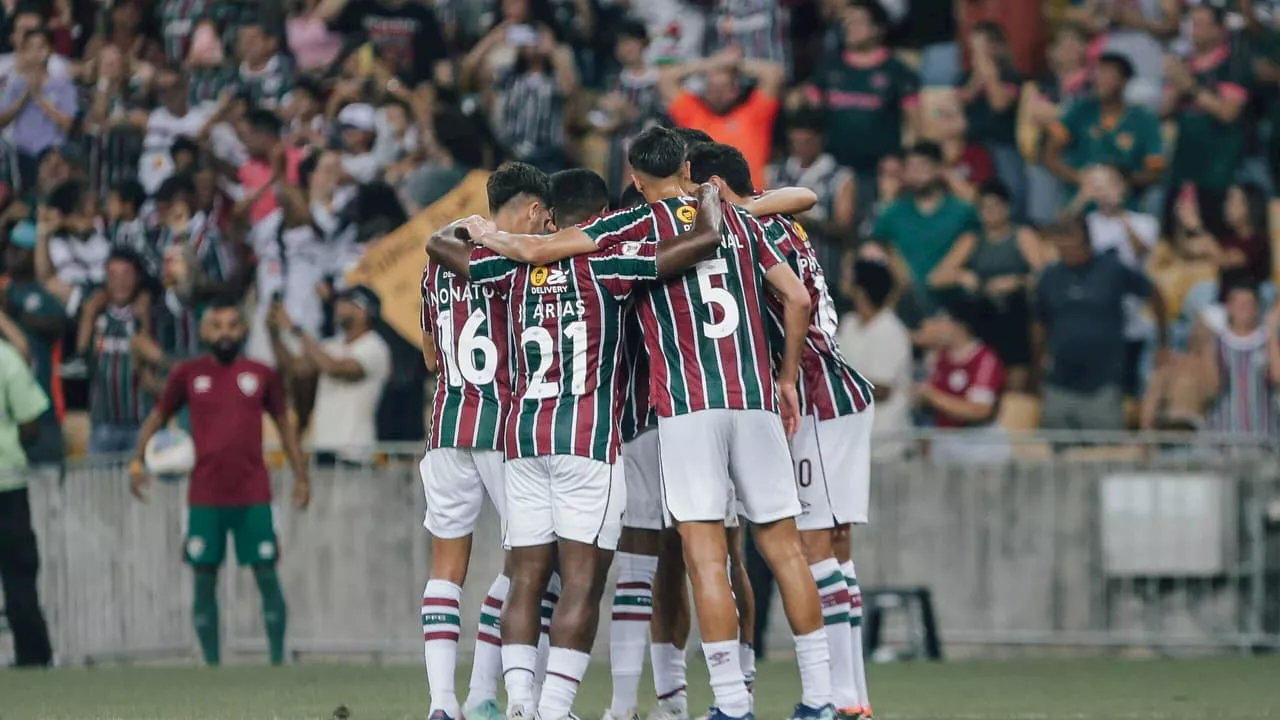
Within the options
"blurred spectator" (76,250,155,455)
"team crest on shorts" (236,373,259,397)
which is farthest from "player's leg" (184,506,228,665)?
"blurred spectator" (76,250,155,455)

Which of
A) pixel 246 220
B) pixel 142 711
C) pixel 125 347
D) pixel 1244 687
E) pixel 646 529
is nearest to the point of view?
pixel 646 529

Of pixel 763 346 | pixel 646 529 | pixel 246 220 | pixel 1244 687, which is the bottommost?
pixel 1244 687

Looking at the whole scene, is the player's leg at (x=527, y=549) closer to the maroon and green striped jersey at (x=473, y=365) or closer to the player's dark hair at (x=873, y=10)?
the maroon and green striped jersey at (x=473, y=365)

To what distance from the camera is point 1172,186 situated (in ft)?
57.0

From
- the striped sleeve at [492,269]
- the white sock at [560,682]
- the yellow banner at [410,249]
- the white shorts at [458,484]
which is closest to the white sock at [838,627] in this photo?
the white sock at [560,682]

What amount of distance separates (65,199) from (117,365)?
2103 millimetres

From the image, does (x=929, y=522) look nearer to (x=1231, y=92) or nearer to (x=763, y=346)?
(x=1231, y=92)

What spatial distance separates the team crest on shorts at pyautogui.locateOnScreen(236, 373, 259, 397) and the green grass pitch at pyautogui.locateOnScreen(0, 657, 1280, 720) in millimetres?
1820

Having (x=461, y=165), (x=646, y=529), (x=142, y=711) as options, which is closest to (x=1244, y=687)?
(x=646, y=529)

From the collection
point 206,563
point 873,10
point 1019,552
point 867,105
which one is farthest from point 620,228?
point 873,10

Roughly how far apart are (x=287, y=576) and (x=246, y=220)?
399 centimetres

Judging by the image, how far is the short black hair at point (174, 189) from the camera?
722 inches

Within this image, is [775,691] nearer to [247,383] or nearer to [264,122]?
[247,383]

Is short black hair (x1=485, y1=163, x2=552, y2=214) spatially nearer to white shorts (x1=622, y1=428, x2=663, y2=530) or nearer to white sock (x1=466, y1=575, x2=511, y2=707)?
white shorts (x1=622, y1=428, x2=663, y2=530)
